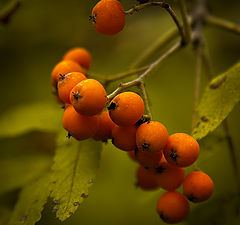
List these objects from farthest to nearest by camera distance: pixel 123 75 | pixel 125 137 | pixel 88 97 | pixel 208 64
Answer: pixel 208 64 < pixel 123 75 < pixel 125 137 < pixel 88 97

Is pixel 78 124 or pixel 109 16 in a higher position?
pixel 109 16

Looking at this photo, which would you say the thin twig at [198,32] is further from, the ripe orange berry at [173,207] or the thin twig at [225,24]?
the ripe orange berry at [173,207]

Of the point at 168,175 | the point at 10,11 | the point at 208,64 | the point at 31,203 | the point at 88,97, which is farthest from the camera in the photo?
the point at 10,11

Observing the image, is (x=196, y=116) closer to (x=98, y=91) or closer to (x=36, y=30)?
(x=98, y=91)

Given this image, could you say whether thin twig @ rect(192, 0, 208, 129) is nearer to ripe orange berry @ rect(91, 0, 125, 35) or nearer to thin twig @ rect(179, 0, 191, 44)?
thin twig @ rect(179, 0, 191, 44)

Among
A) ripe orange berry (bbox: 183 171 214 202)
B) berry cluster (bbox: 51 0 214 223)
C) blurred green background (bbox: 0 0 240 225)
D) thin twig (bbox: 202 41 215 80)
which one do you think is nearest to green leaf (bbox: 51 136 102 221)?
berry cluster (bbox: 51 0 214 223)

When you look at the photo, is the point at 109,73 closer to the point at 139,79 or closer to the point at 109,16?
the point at 139,79

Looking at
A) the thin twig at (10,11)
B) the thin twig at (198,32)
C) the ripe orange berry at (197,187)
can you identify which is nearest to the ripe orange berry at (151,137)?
the ripe orange berry at (197,187)

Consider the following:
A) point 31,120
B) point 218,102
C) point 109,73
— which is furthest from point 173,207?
point 109,73
